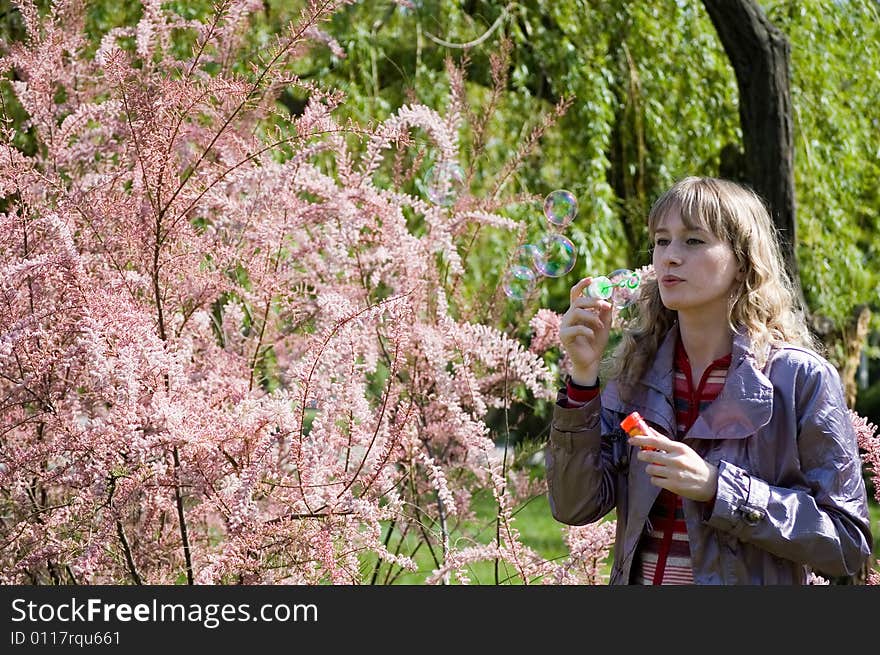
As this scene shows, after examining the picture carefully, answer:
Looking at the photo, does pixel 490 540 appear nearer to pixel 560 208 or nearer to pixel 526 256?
pixel 526 256

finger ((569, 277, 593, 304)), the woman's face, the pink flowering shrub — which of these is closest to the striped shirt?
the woman's face

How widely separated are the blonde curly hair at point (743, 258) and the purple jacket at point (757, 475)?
0.04 m

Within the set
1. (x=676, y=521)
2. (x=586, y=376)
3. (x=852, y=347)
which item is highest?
(x=586, y=376)

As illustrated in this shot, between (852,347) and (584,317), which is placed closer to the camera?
(584,317)

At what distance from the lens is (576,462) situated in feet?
6.45

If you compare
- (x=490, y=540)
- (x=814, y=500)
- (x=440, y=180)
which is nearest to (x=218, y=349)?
(x=440, y=180)

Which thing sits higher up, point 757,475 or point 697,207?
point 697,207

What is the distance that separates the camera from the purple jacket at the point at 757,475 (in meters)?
1.76

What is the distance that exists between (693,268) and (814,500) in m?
0.46

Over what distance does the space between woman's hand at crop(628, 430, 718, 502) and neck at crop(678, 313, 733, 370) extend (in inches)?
11.8

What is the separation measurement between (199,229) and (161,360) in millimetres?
867

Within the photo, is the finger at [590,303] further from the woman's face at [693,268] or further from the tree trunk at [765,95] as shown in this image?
the tree trunk at [765,95]

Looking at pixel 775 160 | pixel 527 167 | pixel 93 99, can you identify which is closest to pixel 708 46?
pixel 527 167

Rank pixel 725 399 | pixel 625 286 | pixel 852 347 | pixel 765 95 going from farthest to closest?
1. pixel 852 347
2. pixel 765 95
3. pixel 625 286
4. pixel 725 399
